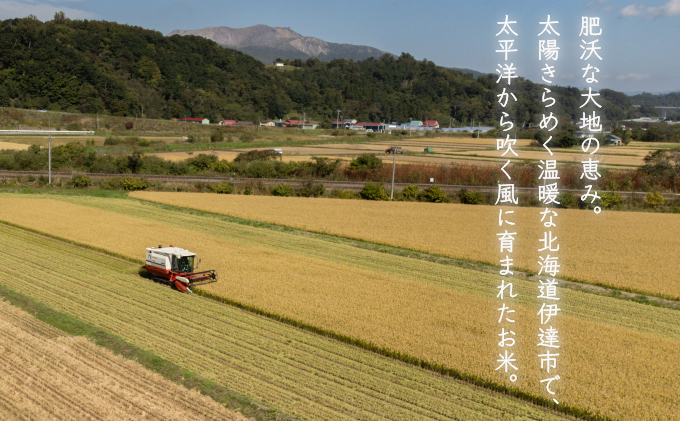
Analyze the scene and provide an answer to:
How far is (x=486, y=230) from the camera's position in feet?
112

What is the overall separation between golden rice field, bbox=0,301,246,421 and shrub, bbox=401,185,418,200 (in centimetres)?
3735

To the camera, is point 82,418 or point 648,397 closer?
point 82,418

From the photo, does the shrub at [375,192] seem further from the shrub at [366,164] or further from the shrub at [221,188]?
the shrub at [221,188]

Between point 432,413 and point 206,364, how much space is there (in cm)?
625

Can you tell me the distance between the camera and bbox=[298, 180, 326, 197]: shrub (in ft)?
163

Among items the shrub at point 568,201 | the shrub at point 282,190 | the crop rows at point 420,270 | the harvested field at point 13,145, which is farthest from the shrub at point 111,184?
the shrub at point 568,201

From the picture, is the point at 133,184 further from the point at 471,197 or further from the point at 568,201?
the point at 568,201

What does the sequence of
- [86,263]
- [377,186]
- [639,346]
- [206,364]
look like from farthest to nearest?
[377,186] → [86,263] → [639,346] → [206,364]

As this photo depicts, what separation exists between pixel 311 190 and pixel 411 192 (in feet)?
32.4

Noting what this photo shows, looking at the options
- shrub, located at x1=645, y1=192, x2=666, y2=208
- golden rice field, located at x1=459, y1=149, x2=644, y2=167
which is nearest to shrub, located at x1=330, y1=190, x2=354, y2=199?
shrub, located at x1=645, y1=192, x2=666, y2=208

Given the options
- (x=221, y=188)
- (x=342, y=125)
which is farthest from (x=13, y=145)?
(x=342, y=125)

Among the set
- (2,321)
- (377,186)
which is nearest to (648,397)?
(2,321)

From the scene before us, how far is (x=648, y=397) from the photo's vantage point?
12211 millimetres

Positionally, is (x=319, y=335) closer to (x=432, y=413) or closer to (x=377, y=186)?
(x=432, y=413)
